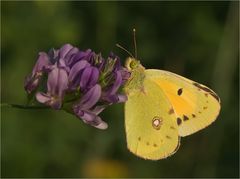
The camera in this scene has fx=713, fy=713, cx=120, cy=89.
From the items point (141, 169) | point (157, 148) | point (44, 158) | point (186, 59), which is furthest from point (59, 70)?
point (186, 59)

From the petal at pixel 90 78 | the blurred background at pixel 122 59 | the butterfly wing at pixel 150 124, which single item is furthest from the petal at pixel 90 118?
the blurred background at pixel 122 59

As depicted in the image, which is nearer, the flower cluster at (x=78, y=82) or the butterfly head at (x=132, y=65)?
the flower cluster at (x=78, y=82)

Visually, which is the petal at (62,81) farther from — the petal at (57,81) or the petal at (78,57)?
the petal at (78,57)

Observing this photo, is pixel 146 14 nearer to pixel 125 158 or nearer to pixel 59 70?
pixel 125 158

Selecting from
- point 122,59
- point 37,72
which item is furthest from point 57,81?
point 122,59

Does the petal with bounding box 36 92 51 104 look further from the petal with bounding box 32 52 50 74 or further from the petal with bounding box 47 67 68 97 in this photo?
the petal with bounding box 32 52 50 74

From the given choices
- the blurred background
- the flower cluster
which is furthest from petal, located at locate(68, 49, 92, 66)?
the blurred background
